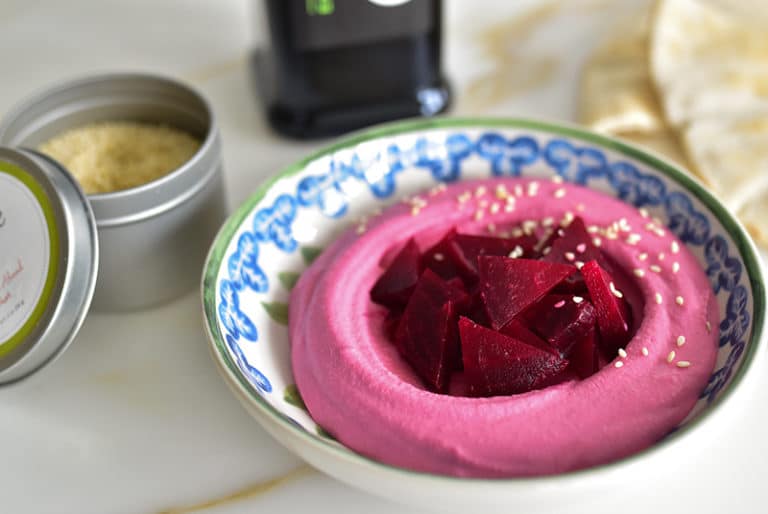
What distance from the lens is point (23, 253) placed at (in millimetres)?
984

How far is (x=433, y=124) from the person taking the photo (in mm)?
1261

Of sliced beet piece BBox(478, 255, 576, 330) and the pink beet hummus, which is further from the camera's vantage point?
sliced beet piece BBox(478, 255, 576, 330)

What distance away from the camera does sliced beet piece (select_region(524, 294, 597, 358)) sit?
36.3 inches

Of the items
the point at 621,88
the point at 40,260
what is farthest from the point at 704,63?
the point at 40,260

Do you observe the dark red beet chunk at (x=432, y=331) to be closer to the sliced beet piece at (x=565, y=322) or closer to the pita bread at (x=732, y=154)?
the sliced beet piece at (x=565, y=322)

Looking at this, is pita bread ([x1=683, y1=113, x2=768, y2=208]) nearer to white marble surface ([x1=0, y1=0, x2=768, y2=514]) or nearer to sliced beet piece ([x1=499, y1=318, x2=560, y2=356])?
white marble surface ([x1=0, y1=0, x2=768, y2=514])

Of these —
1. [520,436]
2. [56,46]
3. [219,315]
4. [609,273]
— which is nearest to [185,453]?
[219,315]

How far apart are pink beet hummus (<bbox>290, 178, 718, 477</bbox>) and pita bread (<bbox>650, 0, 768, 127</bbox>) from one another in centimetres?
41

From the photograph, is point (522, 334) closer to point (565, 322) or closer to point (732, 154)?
point (565, 322)

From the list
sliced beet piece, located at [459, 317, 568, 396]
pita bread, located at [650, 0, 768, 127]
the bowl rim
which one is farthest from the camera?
pita bread, located at [650, 0, 768, 127]

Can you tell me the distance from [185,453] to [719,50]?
3.89 ft

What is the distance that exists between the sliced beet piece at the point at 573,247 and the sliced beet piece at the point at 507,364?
0.51 ft

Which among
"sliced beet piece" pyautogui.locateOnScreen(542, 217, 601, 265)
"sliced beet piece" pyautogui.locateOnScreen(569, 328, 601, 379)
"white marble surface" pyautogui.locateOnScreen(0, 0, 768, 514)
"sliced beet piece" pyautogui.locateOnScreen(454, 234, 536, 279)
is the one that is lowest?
"white marble surface" pyautogui.locateOnScreen(0, 0, 768, 514)

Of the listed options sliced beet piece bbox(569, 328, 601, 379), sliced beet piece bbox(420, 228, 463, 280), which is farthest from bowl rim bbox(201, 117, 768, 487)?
sliced beet piece bbox(420, 228, 463, 280)
